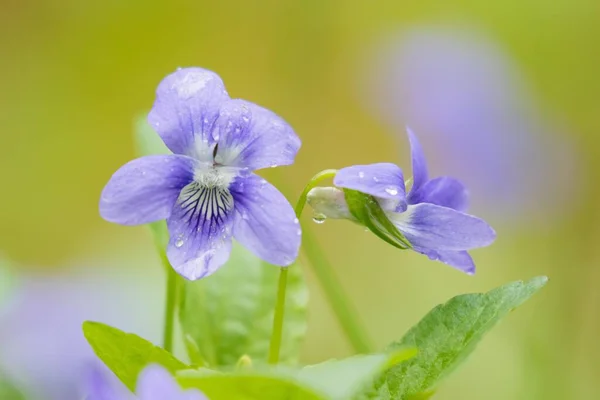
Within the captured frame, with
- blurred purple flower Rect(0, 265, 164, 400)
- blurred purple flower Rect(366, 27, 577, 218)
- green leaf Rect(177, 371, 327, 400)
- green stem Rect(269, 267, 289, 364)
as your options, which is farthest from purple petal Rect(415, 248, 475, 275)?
blurred purple flower Rect(366, 27, 577, 218)

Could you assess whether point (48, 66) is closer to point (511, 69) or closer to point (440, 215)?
point (511, 69)

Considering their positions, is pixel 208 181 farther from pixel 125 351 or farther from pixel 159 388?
pixel 159 388

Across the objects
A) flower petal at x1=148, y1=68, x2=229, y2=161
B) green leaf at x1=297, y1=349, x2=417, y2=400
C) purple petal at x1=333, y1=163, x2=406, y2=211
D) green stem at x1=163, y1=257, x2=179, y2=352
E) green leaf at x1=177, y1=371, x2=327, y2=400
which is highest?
flower petal at x1=148, y1=68, x2=229, y2=161

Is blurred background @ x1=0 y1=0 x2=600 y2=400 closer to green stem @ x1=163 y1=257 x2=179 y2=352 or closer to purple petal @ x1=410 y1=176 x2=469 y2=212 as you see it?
green stem @ x1=163 y1=257 x2=179 y2=352

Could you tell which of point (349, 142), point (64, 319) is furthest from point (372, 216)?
point (349, 142)

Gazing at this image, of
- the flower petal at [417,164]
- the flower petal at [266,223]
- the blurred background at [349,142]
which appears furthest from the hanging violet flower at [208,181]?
the blurred background at [349,142]

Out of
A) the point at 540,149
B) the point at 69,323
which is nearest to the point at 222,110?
the point at 69,323
